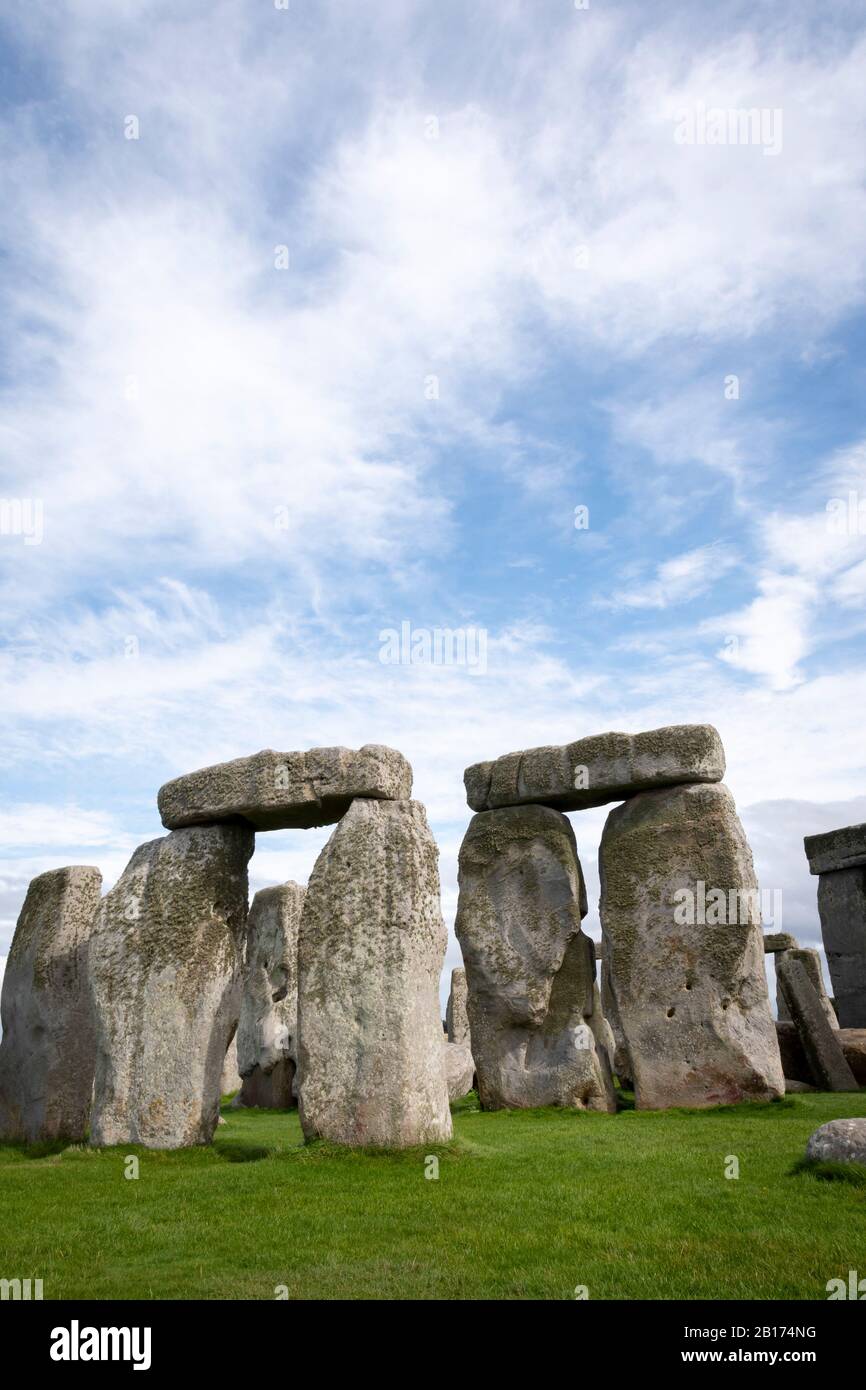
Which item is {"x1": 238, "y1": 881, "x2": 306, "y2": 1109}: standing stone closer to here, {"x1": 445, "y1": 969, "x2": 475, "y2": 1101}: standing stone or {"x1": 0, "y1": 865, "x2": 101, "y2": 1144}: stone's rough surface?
{"x1": 445, "y1": 969, "x2": 475, "y2": 1101}: standing stone

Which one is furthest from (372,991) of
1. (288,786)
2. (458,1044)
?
(458,1044)

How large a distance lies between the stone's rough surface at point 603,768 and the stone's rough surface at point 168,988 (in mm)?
5717

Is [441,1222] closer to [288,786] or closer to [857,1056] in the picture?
[288,786]

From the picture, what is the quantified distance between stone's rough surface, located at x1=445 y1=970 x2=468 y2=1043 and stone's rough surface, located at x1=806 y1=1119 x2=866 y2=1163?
14.4 meters

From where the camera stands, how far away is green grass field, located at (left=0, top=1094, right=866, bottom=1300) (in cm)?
547

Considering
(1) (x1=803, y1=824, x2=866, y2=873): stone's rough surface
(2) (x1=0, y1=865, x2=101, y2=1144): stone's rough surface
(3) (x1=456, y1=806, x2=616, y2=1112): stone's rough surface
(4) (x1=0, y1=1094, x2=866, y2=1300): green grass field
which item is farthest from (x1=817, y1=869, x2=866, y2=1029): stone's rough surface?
(2) (x1=0, y1=865, x2=101, y2=1144): stone's rough surface

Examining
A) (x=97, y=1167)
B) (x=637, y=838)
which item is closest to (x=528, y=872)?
(x=637, y=838)

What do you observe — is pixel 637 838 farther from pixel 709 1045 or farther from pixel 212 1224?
pixel 212 1224

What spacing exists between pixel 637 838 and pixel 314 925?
6.56 metres

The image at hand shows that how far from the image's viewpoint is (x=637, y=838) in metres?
14.7

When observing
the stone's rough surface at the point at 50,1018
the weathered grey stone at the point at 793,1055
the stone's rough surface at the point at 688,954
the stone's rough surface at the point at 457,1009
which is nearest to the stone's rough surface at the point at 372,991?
the stone's rough surface at the point at 50,1018

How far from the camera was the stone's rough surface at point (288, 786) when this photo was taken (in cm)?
984
